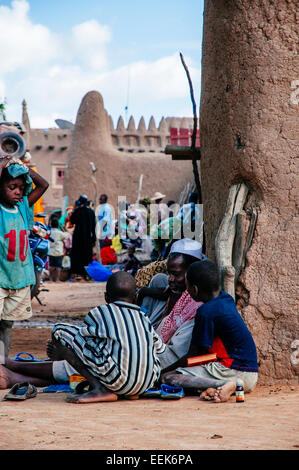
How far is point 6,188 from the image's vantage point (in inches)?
183

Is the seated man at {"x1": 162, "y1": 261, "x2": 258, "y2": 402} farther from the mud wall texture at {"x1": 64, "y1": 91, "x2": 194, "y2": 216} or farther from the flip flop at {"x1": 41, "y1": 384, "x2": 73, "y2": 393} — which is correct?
the mud wall texture at {"x1": 64, "y1": 91, "x2": 194, "y2": 216}

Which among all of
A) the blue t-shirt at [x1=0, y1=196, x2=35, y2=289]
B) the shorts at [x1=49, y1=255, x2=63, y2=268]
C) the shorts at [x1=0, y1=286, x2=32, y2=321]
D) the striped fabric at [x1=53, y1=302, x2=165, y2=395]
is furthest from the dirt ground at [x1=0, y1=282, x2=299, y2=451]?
the shorts at [x1=49, y1=255, x2=63, y2=268]

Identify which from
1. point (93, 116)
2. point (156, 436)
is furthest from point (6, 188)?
point (93, 116)

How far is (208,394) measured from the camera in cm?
Answer: 386

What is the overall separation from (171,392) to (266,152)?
177 cm

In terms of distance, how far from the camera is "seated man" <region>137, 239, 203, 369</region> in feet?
13.8

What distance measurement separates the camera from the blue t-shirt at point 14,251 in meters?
4.59

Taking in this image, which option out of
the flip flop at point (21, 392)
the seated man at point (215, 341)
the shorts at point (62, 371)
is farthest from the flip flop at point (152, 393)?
the flip flop at point (21, 392)

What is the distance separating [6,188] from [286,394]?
2.37 meters

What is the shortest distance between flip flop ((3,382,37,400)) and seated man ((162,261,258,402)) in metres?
0.83

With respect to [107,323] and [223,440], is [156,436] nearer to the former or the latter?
[223,440]

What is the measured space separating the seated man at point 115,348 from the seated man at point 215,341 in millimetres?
235

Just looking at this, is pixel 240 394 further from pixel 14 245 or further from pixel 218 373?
pixel 14 245

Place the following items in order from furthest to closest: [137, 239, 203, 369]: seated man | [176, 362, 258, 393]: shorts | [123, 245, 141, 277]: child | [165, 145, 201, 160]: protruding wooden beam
→ 1. [123, 245, 141, 277]: child
2. [165, 145, 201, 160]: protruding wooden beam
3. [137, 239, 203, 369]: seated man
4. [176, 362, 258, 393]: shorts
